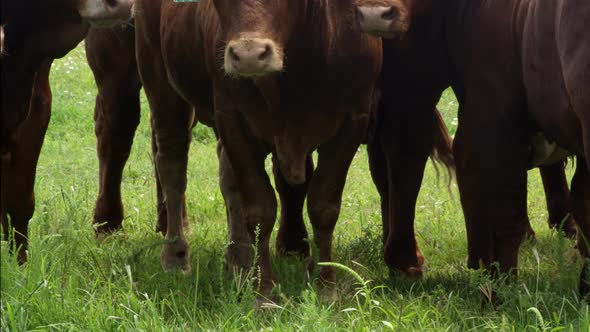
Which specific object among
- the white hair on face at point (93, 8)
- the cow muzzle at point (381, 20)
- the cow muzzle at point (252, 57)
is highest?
the white hair on face at point (93, 8)

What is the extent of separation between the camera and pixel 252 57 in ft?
14.5

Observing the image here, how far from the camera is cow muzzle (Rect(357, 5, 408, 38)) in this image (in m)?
4.68

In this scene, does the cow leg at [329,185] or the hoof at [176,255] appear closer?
the cow leg at [329,185]

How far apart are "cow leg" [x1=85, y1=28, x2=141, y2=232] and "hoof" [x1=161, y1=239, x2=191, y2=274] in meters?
0.63

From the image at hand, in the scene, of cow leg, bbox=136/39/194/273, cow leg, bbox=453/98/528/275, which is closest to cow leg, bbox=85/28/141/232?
cow leg, bbox=136/39/194/273

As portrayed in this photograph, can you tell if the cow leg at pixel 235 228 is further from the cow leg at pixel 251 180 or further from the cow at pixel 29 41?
the cow at pixel 29 41

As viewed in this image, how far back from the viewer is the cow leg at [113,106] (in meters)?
6.64

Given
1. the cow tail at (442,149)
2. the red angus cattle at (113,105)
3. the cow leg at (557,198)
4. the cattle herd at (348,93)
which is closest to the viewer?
the cattle herd at (348,93)

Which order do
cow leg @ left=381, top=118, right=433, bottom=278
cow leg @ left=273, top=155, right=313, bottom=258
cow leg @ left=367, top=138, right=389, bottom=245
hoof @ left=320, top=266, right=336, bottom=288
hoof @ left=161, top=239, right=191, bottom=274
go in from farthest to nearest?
1. cow leg @ left=273, top=155, right=313, bottom=258
2. cow leg @ left=367, top=138, right=389, bottom=245
3. hoof @ left=161, top=239, right=191, bottom=274
4. cow leg @ left=381, top=118, right=433, bottom=278
5. hoof @ left=320, top=266, right=336, bottom=288

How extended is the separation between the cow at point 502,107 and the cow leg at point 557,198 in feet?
4.92

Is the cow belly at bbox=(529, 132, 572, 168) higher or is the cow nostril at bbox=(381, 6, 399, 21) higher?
the cow nostril at bbox=(381, 6, 399, 21)

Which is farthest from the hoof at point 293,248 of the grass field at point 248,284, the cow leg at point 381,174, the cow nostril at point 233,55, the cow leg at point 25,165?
the cow nostril at point 233,55

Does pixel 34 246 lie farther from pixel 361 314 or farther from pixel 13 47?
pixel 361 314

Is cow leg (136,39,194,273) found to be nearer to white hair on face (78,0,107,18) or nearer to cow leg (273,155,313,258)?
cow leg (273,155,313,258)
